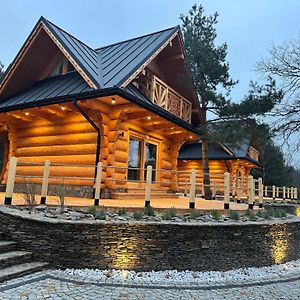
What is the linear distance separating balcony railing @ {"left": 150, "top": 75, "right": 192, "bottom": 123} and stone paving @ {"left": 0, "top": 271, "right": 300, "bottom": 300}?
298 inches

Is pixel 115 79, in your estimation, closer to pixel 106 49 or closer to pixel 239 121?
pixel 106 49

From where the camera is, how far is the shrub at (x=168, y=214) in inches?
265

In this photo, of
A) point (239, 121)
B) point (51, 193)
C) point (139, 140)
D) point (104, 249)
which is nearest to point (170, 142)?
point (139, 140)

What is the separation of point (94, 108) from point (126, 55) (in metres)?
3.40

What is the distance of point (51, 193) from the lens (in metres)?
10.5

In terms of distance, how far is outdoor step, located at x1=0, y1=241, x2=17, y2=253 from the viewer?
210 inches

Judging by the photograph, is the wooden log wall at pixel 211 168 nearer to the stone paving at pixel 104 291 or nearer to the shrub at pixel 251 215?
the shrub at pixel 251 215

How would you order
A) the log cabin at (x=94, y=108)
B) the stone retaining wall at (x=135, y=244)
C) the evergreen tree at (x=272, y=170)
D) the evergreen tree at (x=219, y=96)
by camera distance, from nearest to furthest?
the stone retaining wall at (x=135, y=244) < the log cabin at (x=94, y=108) < the evergreen tree at (x=219, y=96) < the evergreen tree at (x=272, y=170)

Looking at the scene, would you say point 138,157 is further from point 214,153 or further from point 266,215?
point 214,153

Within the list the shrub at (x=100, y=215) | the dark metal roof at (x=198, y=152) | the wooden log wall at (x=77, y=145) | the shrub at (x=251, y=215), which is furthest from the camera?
the dark metal roof at (x=198, y=152)

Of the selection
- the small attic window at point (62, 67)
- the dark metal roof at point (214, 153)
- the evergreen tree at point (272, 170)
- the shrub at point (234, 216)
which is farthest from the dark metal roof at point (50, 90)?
the evergreen tree at point (272, 170)

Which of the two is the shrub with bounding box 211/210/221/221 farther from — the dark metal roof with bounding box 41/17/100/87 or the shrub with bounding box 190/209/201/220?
the dark metal roof with bounding box 41/17/100/87

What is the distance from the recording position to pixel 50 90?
34.8 ft

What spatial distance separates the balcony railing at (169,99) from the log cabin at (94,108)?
0.14 feet
